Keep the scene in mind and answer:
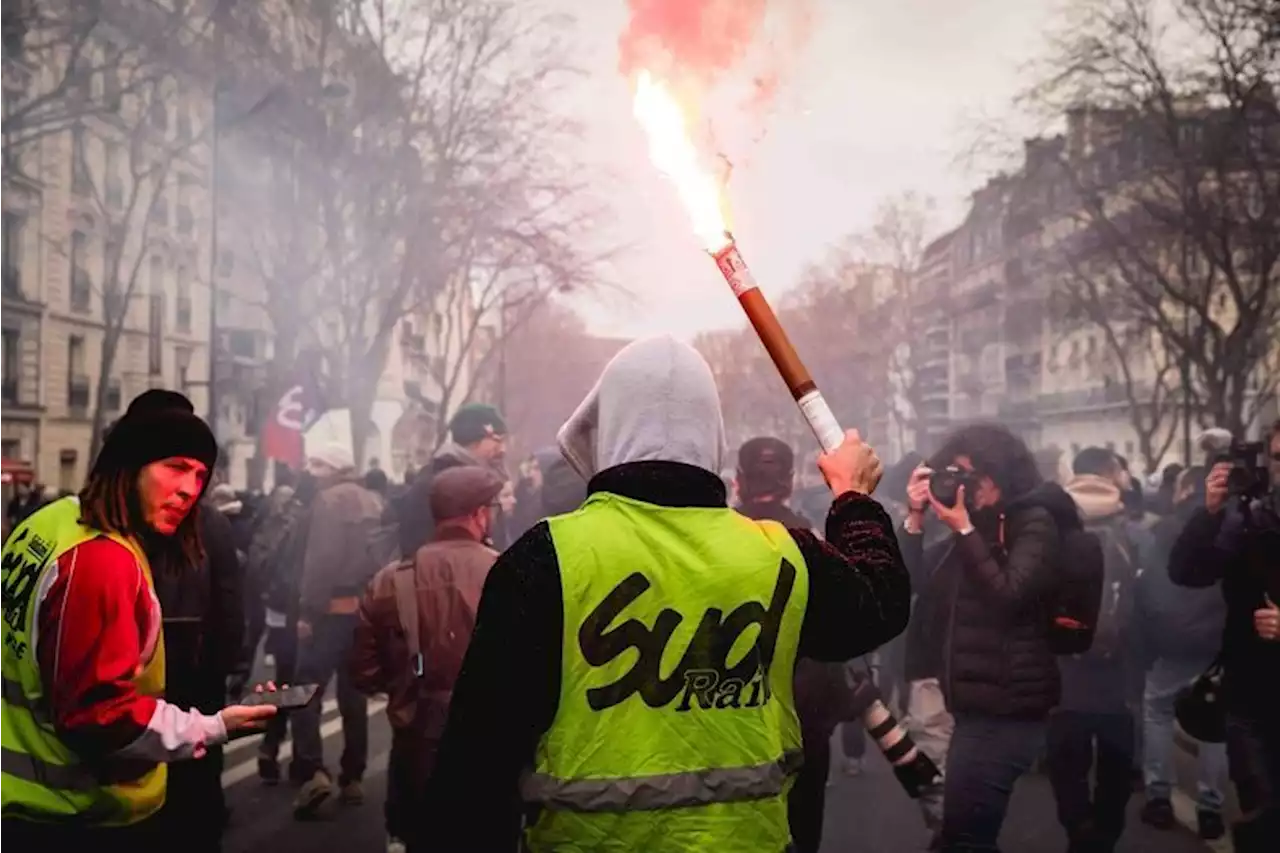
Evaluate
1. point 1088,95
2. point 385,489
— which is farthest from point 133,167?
point 1088,95

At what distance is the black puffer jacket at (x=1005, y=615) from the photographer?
183 inches

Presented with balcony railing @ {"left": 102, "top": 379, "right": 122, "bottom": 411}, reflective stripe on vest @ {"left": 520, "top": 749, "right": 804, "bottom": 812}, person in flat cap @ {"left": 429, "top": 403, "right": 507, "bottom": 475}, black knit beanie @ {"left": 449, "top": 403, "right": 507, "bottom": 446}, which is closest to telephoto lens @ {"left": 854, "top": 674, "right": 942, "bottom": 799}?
reflective stripe on vest @ {"left": 520, "top": 749, "right": 804, "bottom": 812}

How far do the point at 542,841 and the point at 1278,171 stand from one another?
774 inches

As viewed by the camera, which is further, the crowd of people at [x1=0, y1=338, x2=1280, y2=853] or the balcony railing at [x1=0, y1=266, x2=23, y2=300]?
the balcony railing at [x1=0, y1=266, x2=23, y2=300]

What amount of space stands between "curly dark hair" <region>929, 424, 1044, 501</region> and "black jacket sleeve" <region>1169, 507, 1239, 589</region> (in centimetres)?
61

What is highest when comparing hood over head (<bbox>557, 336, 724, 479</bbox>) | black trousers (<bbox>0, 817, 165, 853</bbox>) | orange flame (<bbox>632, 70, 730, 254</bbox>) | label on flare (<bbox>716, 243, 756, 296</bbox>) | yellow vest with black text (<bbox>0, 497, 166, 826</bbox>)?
orange flame (<bbox>632, 70, 730, 254</bbox>)

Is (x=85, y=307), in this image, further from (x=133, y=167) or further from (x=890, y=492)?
(x=890, y=492)

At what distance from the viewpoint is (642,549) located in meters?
2.25

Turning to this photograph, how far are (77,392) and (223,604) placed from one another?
28.3 m

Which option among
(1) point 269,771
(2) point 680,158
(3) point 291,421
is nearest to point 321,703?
(1) point 269,771

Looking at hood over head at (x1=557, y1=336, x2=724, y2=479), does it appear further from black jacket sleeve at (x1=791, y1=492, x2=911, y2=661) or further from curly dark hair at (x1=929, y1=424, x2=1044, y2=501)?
curly dark hair at (x1=929, y1=424, x2=1044, y2=501)

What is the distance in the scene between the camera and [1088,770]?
5699 millimetres

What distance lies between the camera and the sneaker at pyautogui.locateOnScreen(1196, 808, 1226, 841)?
683 centimetres

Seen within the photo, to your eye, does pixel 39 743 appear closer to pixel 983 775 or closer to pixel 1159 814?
pixel 983 775
